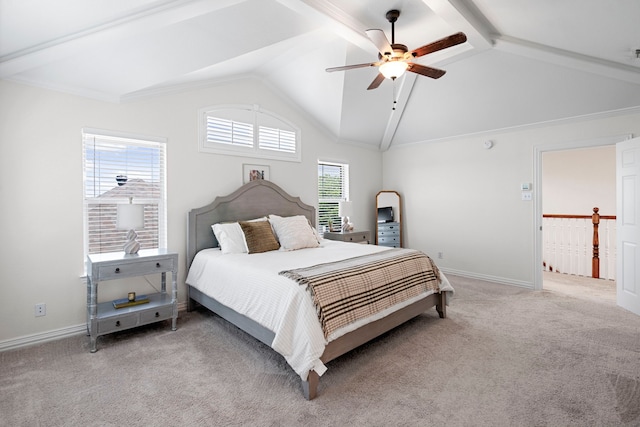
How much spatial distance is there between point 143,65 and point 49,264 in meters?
2.06

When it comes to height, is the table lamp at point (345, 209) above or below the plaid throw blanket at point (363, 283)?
Answer: above

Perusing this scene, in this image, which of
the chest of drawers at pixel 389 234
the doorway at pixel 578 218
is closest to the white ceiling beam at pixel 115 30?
the chest of drawers at pixel 389 234

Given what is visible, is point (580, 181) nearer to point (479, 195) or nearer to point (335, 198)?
point (479, 195)

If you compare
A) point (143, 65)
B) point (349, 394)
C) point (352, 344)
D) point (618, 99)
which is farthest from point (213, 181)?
point (618, 99)

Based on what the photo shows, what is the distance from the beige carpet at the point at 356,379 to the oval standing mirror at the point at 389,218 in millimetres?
2892

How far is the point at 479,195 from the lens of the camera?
5164 millimetres

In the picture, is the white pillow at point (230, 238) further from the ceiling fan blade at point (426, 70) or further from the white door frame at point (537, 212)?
the white door frame at point (537, 212)

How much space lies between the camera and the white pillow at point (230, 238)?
356cm

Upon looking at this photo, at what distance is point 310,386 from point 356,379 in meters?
0.40

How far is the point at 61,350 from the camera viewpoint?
9.12 feet

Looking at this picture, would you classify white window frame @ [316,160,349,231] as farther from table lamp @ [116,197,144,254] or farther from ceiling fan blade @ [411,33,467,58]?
ceiling fan blade @ [411,33,467,58]

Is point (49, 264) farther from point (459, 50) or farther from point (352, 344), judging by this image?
point (459, 50)

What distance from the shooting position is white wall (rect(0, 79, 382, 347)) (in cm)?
281

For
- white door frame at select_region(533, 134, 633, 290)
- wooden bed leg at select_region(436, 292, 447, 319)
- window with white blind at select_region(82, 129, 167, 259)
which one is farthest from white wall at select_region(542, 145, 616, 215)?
window with white blind at select_region(82, 129, 167, 259)
